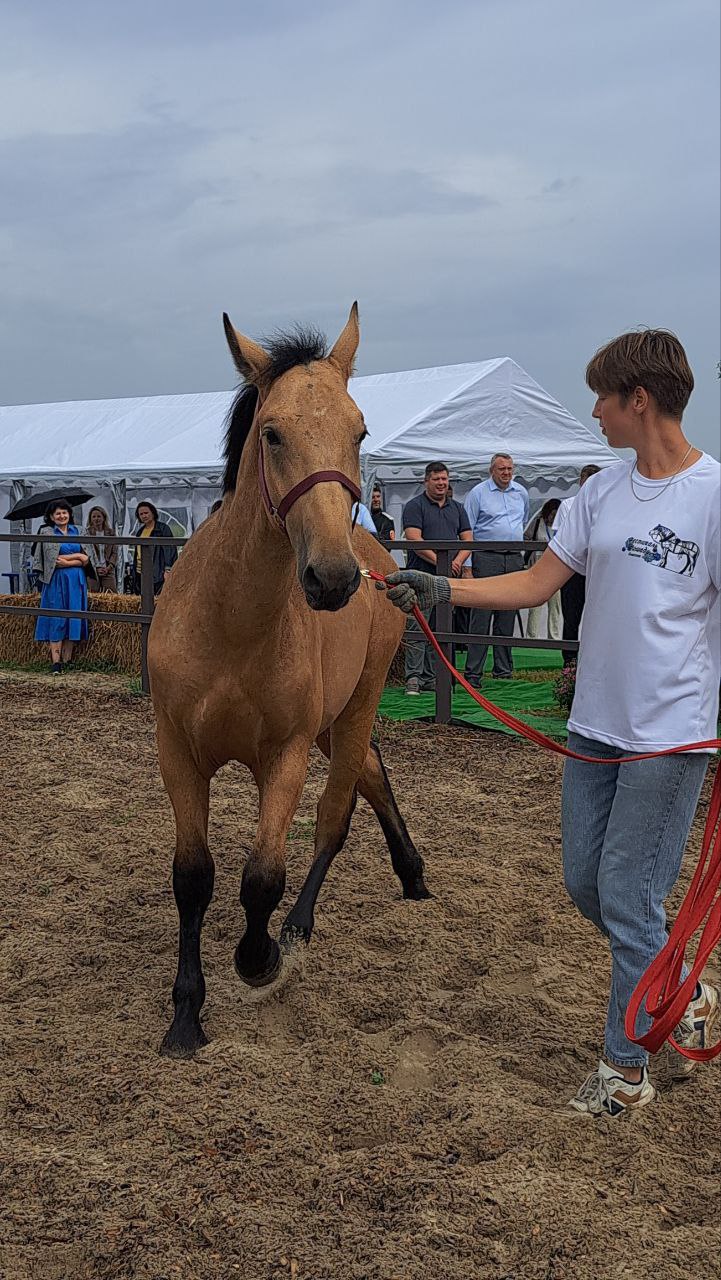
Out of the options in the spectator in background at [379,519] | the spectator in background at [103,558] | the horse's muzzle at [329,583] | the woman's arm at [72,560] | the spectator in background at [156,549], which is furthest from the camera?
the spectator in background at [103,558]

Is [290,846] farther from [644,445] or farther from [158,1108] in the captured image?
[644,445]

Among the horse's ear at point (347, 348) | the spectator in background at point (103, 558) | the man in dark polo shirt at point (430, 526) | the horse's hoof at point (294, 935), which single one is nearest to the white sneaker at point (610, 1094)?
the horse's hoof at point (294, 935)

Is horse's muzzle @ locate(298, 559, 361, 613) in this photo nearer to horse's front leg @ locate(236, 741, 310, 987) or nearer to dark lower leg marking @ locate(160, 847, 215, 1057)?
horse's front leg @ locate(236, 741, 310, 987)

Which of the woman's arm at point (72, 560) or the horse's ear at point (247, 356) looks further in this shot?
the woman's arm at point (72, 560)

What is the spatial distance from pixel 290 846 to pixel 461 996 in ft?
5.73

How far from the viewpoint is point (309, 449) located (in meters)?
2.56

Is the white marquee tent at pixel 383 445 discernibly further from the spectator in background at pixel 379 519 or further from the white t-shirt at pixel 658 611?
the white t-shirt at pixel 658 611

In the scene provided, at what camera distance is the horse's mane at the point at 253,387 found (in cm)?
285

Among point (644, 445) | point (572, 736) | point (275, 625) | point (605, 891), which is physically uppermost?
point (644, 445)

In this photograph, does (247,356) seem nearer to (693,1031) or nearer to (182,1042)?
(182,1042)

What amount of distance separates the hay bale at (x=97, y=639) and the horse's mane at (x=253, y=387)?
7768 mm

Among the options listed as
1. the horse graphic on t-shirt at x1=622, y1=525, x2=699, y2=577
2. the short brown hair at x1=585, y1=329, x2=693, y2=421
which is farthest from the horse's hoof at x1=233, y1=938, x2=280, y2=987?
the short brown hair at x1=585, y1=329, x2=693, y2=421

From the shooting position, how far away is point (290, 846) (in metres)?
5.11

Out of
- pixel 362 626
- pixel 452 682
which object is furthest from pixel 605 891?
pixel 452 682
